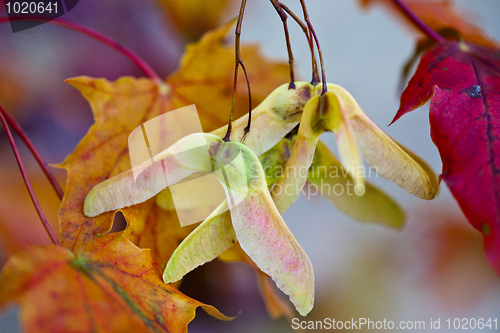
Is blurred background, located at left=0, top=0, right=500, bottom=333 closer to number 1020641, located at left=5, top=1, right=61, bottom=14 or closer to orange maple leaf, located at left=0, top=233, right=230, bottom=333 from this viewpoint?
number 1020641, located at left=5, top=1, right=61, bottom=14

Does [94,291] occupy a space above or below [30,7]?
below

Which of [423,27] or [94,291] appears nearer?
[94,291]

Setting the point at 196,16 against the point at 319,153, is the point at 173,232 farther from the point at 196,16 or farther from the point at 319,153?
the point at 196,16

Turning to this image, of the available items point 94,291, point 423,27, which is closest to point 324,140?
point 423,27

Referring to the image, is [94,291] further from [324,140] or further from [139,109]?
[324,140]

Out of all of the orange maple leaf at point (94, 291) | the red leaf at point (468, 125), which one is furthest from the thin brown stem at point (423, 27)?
the orange maple leaf at point (94, 291)

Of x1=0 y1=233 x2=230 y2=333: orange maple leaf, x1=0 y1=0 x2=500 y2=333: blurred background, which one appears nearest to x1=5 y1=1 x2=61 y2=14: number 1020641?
x1=0 y1=0 x2=500 y2=333: blurred background

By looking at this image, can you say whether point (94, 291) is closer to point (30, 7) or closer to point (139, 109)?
point (139, 109)

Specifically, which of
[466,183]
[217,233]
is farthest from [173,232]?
[466,183]
